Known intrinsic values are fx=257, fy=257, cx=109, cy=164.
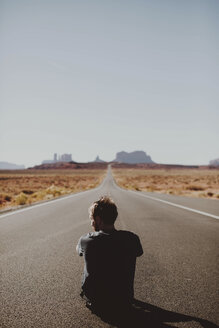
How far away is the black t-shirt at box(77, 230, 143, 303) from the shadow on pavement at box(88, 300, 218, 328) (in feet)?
0.46

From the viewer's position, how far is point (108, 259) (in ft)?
8.90

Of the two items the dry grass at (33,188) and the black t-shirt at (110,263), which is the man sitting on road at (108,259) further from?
the dry grass at (33,188)

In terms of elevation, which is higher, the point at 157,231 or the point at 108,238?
the point at 108,238

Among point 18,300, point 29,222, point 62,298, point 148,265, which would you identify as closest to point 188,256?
point 148,265

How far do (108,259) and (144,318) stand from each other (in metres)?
0.68

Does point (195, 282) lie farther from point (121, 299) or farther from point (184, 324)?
point (121, 299)

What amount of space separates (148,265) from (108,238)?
1923 millimetres

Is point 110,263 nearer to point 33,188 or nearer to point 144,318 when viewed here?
point 144,318

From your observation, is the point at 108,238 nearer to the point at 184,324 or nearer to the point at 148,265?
the point at 184,324

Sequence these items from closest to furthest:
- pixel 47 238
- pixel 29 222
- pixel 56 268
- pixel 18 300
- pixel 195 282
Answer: pixel 18 300 < pixel 195 282 < pixel 56 268 < pixel 47 238 < pixel 29 222

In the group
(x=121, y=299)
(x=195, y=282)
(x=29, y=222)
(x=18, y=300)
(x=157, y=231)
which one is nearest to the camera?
(x=121, y=299)

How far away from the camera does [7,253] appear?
4.78 m

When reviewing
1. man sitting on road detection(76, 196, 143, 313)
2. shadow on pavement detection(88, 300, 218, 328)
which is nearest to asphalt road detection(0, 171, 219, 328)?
shadow on pavement detection(88, 300, 218, 328)

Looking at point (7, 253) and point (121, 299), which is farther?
point (7, 253)
